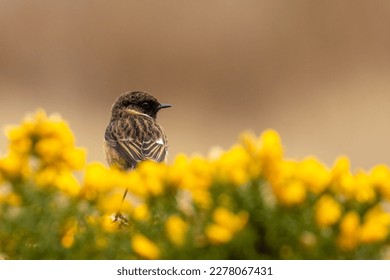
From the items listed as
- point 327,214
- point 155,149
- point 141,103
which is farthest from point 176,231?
point 141,103

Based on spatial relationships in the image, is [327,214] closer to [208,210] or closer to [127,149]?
[208,210]

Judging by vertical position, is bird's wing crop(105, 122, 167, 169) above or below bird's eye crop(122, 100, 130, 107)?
below

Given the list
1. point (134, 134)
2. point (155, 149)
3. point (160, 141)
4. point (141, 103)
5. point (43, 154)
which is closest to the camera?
point (43, 154)

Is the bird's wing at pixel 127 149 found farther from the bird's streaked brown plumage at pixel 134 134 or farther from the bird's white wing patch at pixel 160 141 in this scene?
the bird's white wing patch at pixel 160 141

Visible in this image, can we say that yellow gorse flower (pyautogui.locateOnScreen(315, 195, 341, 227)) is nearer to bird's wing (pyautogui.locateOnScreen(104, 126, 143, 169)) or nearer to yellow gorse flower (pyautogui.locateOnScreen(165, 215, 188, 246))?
yellow gorse flower (pyautogui.locateOnScreen(165, 215, 188, 246))

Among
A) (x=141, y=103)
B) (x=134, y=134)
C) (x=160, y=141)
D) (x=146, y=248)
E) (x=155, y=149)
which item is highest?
(x=141, y=103)

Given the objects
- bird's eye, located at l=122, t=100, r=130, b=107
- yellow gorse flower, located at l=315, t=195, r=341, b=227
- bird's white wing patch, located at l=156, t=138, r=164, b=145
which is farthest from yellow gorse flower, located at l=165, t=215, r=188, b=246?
bird's eye, located at l=122, t=100, r=130, b=107

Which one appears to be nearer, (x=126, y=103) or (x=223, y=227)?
(x=223, y=227)

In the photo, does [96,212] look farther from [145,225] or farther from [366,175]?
[366,175]
